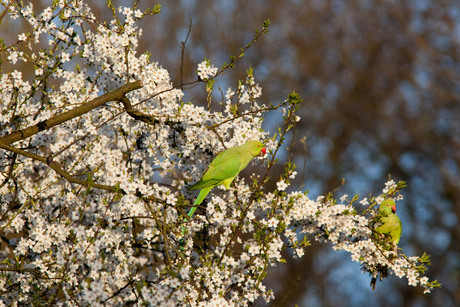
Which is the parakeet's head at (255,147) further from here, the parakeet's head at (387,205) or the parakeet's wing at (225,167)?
the parakeet's head at (387,205)

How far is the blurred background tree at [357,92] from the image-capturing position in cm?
1550

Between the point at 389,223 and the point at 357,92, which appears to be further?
the point at 357,92

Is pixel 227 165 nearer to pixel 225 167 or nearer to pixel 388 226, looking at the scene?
pixel 225 167

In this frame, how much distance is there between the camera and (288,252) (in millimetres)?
15555

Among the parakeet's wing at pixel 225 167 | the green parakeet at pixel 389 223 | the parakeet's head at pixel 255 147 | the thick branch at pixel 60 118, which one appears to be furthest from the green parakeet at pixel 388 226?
the thick branch at pixel 60 118

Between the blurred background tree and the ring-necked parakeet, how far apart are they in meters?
10.6

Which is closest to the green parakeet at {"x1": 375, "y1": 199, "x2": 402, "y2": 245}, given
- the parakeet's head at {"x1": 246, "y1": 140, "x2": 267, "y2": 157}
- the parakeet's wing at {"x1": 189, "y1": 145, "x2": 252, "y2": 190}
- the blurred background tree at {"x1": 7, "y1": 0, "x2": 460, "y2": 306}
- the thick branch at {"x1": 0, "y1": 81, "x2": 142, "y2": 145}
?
the parakeet's head at {"x1": 246, "y1": 140, "x2": 267, "y2": 157}

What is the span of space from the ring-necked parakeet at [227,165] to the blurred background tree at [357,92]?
10.6 meters

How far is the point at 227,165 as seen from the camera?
164 inches

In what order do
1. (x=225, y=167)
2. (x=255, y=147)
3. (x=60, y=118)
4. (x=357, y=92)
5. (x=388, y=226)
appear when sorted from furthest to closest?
(x=357, y=92)
(x=388, y=226)
(x=255, y=147)
(x=225, y=167)
(x=60, y=118)

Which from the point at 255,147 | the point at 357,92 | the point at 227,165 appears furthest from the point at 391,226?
the point at 357,92

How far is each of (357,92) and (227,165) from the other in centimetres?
1572

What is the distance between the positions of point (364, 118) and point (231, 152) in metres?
14.8

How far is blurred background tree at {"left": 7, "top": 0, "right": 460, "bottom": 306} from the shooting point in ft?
50.9
